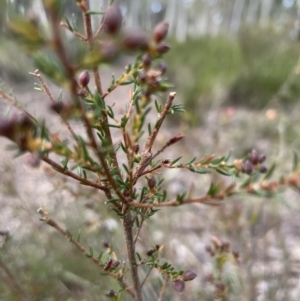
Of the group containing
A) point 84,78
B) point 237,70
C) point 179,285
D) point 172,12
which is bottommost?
point 172,12

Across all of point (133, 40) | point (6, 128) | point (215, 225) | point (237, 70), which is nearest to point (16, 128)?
point (6, 128)

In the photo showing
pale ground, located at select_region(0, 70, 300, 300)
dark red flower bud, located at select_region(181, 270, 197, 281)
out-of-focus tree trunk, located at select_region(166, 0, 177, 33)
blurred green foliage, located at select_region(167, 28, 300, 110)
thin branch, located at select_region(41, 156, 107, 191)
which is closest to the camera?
thin branch, located at select_region(41, 156, 107, 191)

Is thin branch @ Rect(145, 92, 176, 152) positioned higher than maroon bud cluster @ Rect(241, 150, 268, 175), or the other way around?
thin branch @ Rect(145, 92, 176, 152)

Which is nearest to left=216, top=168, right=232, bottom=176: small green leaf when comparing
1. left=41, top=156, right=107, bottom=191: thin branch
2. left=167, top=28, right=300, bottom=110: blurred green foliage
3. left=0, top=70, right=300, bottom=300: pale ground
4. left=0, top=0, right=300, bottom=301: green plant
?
left=0, top=0, right=300, bottom=301: green plant

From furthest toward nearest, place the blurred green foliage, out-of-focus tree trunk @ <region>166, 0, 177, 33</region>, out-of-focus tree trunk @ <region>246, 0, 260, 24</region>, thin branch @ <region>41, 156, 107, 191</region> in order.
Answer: out-of-focus tree trunk @ <region>246, 0, 260, 24</region> → out-of-focus tree trunk @ <region>166, 0, 177, 33</region> → the blurred green foliage → thin branch @ <region>41, 156, 107, 191</region>

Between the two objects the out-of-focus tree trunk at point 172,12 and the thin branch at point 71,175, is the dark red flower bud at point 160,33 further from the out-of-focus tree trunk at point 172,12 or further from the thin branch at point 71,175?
the out-of-focus tree trunk at point 172,12

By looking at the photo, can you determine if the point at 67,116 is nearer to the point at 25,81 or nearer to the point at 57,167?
the point at 57,167

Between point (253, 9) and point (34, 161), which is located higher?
point (34, 161)

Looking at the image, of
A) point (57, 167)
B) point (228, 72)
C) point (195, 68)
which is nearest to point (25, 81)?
point (195, 68)

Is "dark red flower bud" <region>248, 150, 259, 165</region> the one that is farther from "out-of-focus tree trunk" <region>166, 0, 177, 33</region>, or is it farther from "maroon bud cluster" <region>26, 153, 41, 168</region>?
"out-of-focus tree trunk" <region>166, 0, 177, 33</region>

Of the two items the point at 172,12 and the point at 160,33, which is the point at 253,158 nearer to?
the point at 160,33

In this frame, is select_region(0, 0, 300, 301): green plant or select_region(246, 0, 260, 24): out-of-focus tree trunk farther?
select_region(246, 0, 260, 24): out-of-focus tree trunk
